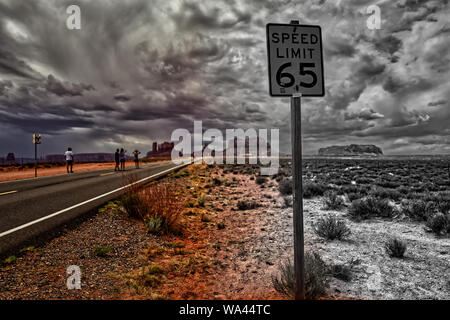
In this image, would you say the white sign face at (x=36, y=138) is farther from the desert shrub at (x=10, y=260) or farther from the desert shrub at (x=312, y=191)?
the desert shrub at (x=312, y=191)

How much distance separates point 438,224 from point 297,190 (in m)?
5.73

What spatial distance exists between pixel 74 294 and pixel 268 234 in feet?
14.2

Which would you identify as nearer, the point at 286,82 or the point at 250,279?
the point at 286,82

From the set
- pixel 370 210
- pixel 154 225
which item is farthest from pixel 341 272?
pixel 370 210

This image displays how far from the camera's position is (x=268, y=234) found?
6059mm

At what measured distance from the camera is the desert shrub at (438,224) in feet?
19.0

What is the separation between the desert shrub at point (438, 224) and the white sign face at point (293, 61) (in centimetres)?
577

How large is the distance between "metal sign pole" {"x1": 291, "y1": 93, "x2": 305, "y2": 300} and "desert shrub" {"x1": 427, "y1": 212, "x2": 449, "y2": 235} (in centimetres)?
532

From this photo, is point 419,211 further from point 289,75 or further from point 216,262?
point 289,75

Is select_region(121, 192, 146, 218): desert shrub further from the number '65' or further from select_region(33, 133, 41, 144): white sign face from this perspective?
select_region(33, 133, 41, 144): white sign face

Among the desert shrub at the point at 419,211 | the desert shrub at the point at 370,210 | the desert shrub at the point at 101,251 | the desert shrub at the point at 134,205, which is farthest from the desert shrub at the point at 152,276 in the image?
the desert shrub at the point at 419,211
